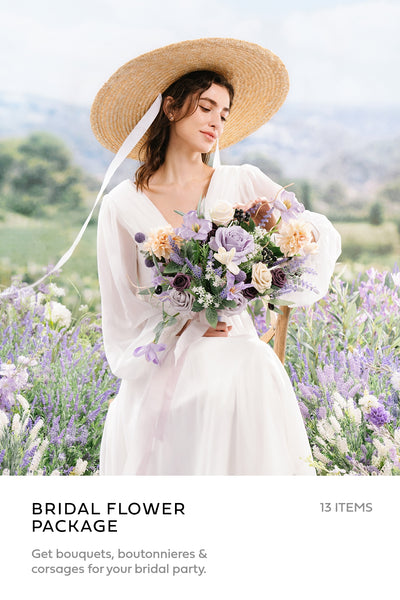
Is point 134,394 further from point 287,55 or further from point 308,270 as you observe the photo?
point 287,55

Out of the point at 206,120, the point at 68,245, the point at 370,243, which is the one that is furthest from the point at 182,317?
the point at 370,243

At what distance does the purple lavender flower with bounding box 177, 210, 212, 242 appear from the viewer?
1742mm

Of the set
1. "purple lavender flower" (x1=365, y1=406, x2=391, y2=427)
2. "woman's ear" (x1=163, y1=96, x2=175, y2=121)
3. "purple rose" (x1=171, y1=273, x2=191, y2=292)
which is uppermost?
"woman's ear" (x1=163, y1=96, x2=175, y2=121)

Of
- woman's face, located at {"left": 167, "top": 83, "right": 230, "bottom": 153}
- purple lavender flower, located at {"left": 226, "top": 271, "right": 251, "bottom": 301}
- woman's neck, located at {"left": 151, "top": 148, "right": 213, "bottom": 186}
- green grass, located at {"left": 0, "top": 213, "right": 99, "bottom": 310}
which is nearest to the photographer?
purple lavender flower, located at {"left": 226, "top": 271, "right": 251, "bottom": 301}

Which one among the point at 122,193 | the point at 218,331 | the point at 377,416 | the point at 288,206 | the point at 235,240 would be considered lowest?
the point at 377,416

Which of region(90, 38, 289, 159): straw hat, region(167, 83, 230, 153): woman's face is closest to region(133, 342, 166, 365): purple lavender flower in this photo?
region(167, 83, 230, 153): woman's face

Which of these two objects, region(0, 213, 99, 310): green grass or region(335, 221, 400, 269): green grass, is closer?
region(0, 213, 99, 310): green grass

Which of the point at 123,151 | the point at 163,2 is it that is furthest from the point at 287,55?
the point at 123,151

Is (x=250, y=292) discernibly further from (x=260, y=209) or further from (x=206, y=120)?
(x=206, y=120)

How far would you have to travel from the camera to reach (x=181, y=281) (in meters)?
1.72

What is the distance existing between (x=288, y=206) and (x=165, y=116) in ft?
2.00

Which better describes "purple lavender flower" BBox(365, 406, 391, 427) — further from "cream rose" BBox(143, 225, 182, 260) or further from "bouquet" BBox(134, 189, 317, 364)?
"cream rose" BBox(143, 225, 182, 260)

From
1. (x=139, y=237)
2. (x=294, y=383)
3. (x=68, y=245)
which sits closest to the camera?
(x=139, y=237)
